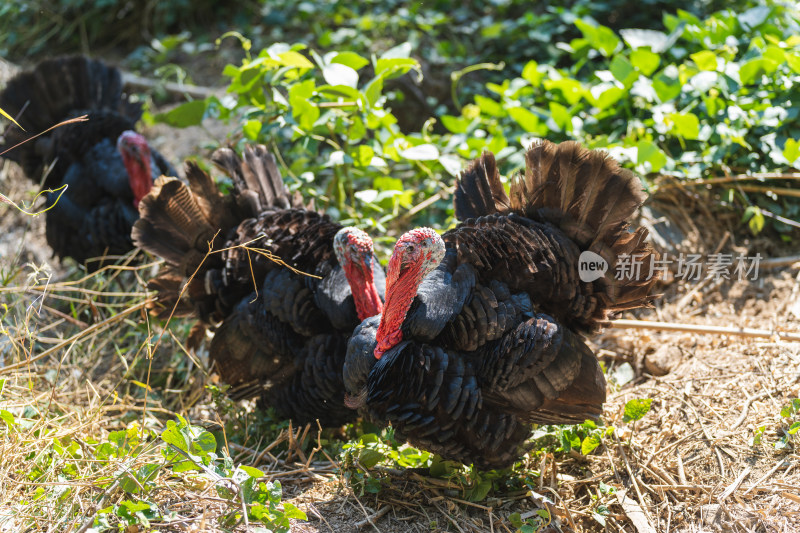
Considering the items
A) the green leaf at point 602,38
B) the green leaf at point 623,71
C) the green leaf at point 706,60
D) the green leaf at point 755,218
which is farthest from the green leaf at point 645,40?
the green leaf at point 755,218

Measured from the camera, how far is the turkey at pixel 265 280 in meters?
3.26

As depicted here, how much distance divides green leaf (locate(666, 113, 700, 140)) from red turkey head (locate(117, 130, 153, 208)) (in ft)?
10.5

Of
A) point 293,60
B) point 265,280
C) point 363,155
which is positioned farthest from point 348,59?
point 265,280

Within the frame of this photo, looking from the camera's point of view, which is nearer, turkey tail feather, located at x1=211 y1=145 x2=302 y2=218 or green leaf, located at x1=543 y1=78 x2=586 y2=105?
turkey tail feather, located at x1=211 y1=145 x2=302 y2=218

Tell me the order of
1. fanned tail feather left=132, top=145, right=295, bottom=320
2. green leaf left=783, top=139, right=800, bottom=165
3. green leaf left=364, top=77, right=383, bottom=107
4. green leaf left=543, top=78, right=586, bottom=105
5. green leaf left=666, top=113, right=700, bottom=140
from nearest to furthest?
1. fanned tail feather left=132, top=145, right=295, bottom=320
2. green leaf left=364, top=77, right=383, bottom=107
3. green leaf left=783, top=139, right=800, bottom=165
4. green leaf left=666, top=113, right=700, bottom=140
5. green leaf left=543, top=78, right=586, bottom=105

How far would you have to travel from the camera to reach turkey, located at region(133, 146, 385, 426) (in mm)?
3260

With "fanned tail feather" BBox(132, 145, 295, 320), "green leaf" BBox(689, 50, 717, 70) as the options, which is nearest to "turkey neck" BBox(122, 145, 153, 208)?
"fanned tail feather" BBox(132, 145, 295, 320)

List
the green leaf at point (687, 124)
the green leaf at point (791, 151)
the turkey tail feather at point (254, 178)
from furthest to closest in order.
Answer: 1. the green leaf at point (687, 124)
2. the green leaf at point (791, 151)
3. the turkey tail feather at point (254, 178)

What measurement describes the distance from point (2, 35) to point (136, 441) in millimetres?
5728

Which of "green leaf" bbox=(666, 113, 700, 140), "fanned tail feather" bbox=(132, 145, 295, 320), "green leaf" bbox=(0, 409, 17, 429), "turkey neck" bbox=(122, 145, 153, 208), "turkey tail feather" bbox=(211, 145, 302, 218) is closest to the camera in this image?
"green leaf" bbox=(0, 409, 17, 429)

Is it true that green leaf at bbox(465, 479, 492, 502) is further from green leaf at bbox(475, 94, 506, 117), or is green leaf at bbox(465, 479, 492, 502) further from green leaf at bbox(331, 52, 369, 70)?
green leaf at bbox(475, 94, 506, 117)

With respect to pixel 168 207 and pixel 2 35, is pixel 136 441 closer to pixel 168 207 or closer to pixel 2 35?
pixel 168 207

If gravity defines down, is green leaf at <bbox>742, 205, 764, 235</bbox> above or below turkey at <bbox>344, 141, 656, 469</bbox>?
below

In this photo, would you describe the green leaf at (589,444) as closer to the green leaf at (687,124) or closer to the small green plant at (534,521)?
the small green plant at (534,521)
